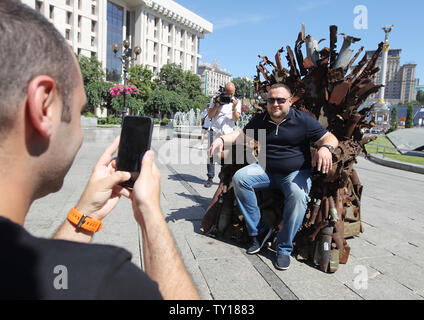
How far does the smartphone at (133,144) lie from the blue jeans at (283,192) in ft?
6.57

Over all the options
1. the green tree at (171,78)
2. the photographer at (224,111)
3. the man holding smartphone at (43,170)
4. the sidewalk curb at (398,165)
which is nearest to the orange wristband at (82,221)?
the man holding smartphone at (43,170)

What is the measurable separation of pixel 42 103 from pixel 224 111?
5512mm

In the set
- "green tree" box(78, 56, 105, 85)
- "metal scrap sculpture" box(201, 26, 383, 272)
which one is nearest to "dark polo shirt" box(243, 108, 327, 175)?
"metal scrap sculpture" box(201, 26, 383, 272)

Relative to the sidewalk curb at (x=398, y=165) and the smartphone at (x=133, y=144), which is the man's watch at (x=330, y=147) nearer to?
the smartphone at (x=133, y=144)

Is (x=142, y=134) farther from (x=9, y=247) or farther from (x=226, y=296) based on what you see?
(x=226, y=296)

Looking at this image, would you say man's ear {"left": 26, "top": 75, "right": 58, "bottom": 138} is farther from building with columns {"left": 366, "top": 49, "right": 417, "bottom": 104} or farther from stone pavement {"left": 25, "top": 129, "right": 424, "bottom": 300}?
building with columns {"left": 366, "top": 49, "right": 417, "bottom": 104}

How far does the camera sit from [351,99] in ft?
11.2

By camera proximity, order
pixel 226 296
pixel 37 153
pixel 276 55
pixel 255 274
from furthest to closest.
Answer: pixel 276 55, pixel 255 274, pixel 226 296, pixel 37 153

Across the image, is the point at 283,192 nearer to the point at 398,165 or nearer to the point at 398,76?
the point at 398,165

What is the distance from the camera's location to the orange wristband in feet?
4.29

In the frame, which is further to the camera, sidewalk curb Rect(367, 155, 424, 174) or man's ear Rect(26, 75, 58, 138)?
sidewalk curb Rect(367, 155, 424, 174)

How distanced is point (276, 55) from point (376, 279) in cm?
269

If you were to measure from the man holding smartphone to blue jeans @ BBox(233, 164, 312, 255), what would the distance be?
2.22 m
